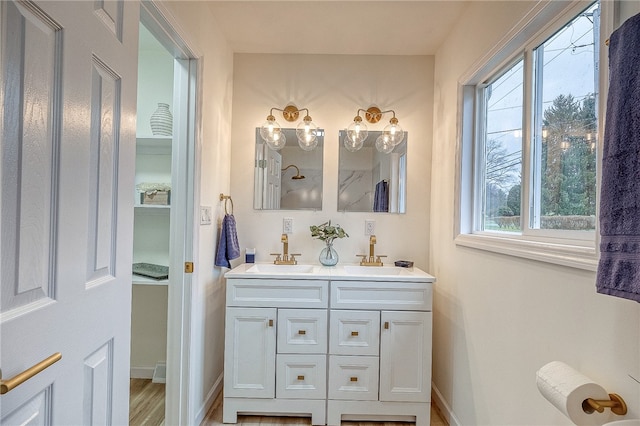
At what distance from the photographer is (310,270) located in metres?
2.16

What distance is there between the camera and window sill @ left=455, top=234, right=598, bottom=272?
0.95m

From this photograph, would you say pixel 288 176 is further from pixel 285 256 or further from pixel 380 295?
pixel 380 295

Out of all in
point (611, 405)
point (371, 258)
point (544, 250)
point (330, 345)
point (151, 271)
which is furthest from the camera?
point (371, 258)

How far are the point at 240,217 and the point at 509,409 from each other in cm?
191

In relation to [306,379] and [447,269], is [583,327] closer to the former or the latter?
[447,269]

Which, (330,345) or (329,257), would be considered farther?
(329,257)

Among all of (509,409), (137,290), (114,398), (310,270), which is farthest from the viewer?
(137,290)

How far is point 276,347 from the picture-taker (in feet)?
6.10

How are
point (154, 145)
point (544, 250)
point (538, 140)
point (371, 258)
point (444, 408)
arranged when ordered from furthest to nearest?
point (371, 258), point (154, 145), point (444, 408), point (538, 140), point (544, 250)

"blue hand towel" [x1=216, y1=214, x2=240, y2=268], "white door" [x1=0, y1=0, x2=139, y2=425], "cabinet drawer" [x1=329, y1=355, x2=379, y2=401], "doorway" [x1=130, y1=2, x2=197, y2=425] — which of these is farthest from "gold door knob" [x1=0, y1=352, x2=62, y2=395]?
"cabinet drawer" [x1=329, y1=355, x2=379, y2=401]

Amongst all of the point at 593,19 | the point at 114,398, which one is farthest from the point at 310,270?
the point at 593,19

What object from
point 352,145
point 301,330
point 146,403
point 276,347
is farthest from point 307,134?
point 146,403

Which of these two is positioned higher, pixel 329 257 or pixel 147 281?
pixel 329 257

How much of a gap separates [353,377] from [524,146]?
1526 mm
